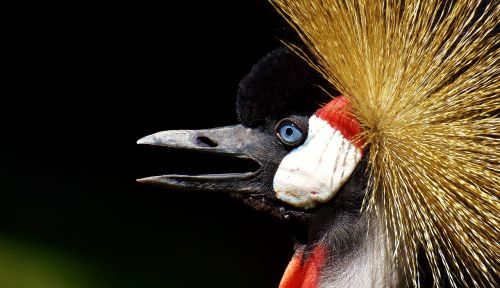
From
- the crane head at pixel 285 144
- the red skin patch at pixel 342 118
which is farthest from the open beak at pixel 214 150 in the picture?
the red skin patch at pixel 342 118

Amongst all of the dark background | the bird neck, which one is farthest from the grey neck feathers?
the dark background

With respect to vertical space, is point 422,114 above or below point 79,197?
above

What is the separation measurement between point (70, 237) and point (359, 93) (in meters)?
2.02

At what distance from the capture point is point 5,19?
3412 millimetres

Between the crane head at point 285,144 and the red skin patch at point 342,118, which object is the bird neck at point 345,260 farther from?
the red skin patch at point 342,118

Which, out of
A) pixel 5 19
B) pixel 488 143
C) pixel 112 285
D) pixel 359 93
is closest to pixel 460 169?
pixel 488 143

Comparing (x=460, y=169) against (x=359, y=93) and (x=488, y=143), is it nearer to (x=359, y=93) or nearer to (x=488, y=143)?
(x=488, y=143)

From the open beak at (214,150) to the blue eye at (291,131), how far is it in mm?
57

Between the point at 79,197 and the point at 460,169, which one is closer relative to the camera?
the point at 460,169

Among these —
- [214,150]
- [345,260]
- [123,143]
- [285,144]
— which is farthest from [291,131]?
[123,143]

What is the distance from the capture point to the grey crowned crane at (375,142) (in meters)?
1.48

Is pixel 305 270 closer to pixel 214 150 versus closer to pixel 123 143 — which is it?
pixel 214 150

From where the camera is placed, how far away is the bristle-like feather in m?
1.47

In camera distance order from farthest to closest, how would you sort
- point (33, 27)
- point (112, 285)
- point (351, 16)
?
1. point (33, 27)
2. point (112, 285)
3. point (351, 16)
